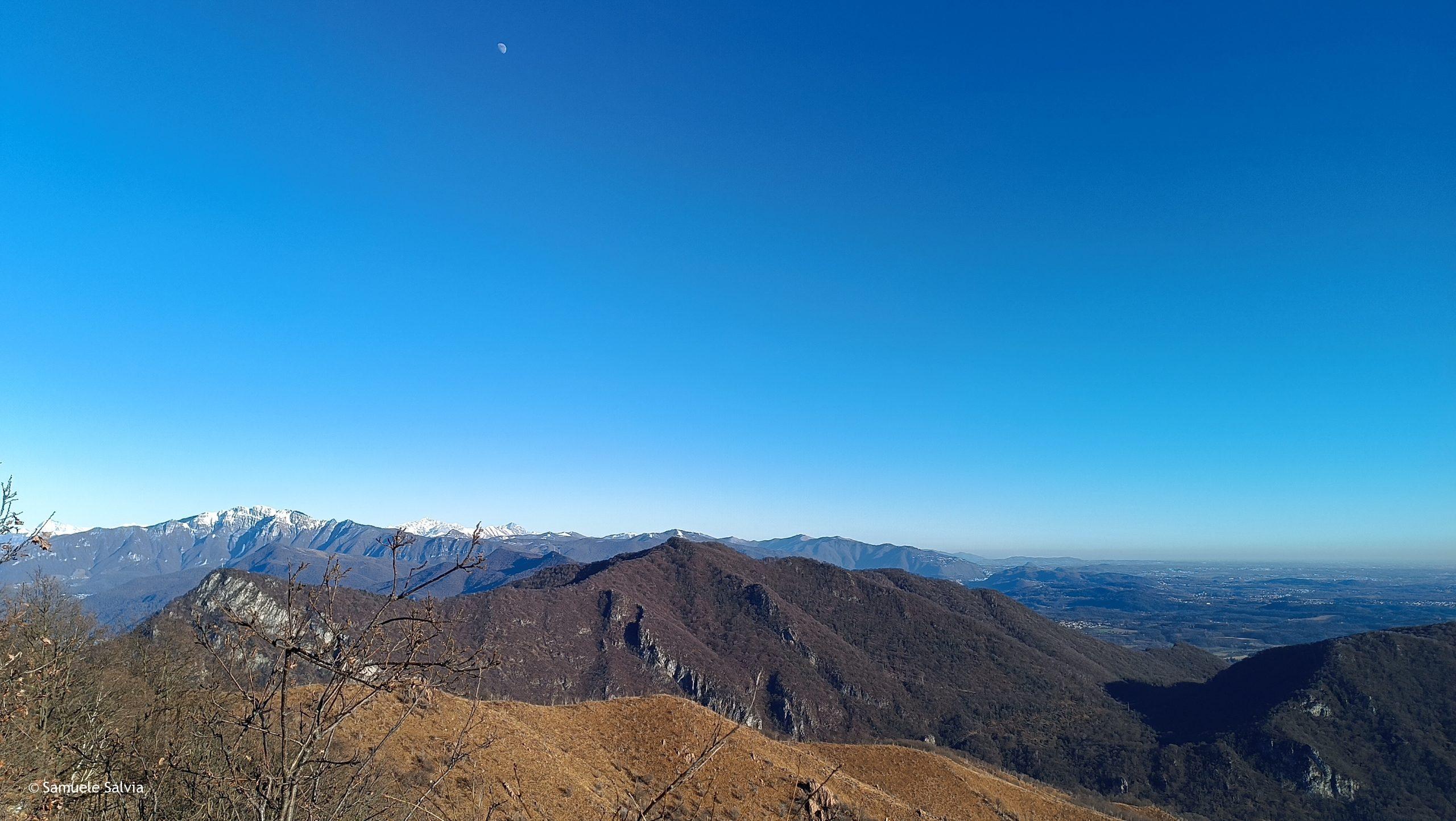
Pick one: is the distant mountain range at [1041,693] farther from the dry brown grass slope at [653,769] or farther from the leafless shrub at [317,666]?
the leafless shrub at [317,666]

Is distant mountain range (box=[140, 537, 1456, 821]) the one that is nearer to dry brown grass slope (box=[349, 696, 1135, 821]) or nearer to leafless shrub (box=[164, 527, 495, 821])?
dry brown grass slope (box=[349, 696, 1135, 821])

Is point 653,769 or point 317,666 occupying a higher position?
point 317,666

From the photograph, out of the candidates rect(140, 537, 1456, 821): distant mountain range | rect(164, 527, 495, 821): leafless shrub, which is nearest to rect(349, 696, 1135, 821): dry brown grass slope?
rect(164, 527, 495, 821): leafless shrub

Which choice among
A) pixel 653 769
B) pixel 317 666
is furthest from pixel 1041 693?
pixel 317 666

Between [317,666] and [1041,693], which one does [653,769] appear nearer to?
[317,666]

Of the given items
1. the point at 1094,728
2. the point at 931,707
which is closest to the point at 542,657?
the point at 931,707

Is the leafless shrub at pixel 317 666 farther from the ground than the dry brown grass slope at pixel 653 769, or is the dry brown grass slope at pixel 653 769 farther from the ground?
the leafless shrub at pixel 317 666

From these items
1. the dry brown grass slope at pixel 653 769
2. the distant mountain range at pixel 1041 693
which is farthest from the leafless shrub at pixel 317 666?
the distant mountain range at pixel 1041 693

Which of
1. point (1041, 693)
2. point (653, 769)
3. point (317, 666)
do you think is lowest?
point (1041, 693)
